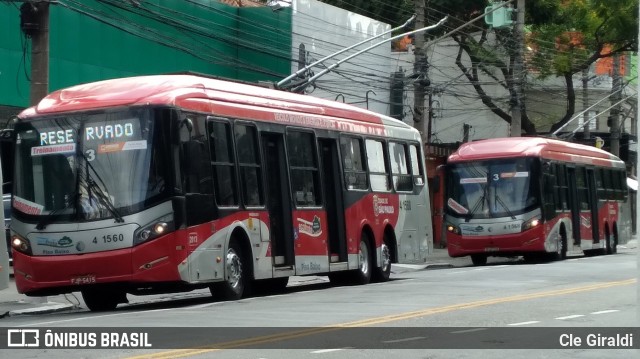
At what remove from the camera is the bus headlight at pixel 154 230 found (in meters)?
16.9

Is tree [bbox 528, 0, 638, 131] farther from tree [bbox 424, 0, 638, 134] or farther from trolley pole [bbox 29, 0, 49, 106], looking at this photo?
trolley pole [bbox 29, 0, 49, 106]

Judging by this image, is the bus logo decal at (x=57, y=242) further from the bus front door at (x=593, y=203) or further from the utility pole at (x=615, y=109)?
the utility pole at (x=615, y=109)

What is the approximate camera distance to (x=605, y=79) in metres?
61.2

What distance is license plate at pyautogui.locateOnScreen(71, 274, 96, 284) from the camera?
17.0 m

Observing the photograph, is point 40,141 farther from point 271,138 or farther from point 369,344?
point 369,344

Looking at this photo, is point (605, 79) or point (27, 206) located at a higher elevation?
point (605, 79)

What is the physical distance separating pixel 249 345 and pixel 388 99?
109 feet

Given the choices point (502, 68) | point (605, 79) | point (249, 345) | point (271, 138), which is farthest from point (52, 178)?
point (605, 79)

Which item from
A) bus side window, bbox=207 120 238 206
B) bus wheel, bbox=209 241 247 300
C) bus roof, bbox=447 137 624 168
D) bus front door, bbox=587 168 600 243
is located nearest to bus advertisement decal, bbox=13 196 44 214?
bus side window, bbox=207 120 238 206

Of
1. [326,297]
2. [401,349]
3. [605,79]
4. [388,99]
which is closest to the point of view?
[401,349]

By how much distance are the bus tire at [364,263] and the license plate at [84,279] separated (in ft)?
24.5

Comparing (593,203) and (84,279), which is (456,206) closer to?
(593,203)

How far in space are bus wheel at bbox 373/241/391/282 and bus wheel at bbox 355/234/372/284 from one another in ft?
1.55

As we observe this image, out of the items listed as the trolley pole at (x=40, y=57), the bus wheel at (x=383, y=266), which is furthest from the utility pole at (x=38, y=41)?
the bus wheel at (x=383, y=266)
